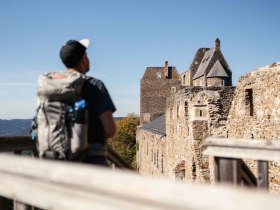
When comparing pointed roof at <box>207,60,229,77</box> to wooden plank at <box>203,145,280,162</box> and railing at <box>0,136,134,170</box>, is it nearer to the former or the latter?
railing at <box>0,136,134,170</box>

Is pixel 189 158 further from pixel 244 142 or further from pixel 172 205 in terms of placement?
pixel 172 205

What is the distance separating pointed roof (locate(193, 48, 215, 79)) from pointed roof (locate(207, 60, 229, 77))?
6.68 ft

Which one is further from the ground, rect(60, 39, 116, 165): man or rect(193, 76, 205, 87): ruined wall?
rect(193, 76, 205, 87): ruined wall

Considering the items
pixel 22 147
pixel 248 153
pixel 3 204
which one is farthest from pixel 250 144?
pixel 22 147

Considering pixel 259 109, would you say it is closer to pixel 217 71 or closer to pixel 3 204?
pixel 3 204

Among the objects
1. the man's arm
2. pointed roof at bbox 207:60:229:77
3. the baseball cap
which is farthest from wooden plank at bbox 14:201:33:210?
pointed roof at bbox 207:60:229:77

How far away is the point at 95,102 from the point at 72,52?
Answer: 0.53 meters

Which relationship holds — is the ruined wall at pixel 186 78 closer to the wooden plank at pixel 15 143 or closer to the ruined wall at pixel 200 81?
the ruined wall at pixel 200 81

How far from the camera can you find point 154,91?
56.5 m

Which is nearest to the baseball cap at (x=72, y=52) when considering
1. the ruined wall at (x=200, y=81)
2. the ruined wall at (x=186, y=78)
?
the ruined wall at (x=200, y=81)

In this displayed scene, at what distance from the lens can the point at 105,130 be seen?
3027mm

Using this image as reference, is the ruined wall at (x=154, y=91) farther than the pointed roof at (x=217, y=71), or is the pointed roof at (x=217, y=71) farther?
the ruined wall at (x=154, y=91)

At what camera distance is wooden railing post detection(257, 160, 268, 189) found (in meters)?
3.38

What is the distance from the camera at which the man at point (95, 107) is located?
298cm
